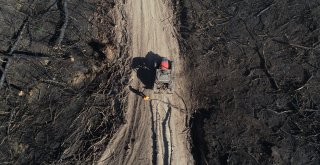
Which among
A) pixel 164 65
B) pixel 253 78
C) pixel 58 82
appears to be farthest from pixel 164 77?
pixel 58 82

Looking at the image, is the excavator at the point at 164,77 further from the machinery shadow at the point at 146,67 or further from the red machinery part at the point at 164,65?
the machinery shadow at the point at 146,67

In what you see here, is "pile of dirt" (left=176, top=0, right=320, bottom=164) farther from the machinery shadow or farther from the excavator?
the machinery shadow

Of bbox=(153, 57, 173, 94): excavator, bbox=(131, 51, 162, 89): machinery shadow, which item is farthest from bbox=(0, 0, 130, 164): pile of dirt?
bbox=(153, 57, 173, 94): excavator

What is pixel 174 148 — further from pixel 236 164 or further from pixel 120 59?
pixel 120 59

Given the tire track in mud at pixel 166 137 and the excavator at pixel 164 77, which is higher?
the excavator at pixel 164 77

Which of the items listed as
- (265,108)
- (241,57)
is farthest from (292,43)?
(265,108)

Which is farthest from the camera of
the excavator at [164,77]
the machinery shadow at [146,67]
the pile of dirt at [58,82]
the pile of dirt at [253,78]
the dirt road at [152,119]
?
the machinery shadow at [146,67]

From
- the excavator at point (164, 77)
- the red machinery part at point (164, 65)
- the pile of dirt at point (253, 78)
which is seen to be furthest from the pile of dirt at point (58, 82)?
the pile of dirt at point (253, 78)
